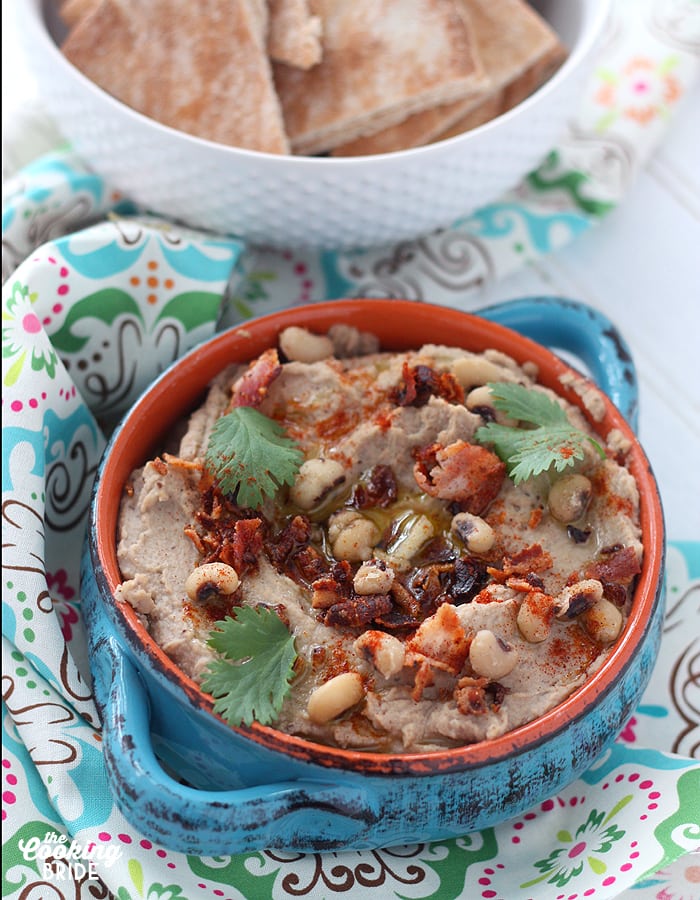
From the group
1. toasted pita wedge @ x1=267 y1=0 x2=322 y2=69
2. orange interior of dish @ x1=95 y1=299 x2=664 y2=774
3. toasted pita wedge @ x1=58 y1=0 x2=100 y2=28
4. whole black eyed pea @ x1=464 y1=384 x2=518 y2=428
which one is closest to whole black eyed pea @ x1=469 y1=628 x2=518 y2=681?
orange interior of dish @ x1=95 y1=299 x2=664 y2=774

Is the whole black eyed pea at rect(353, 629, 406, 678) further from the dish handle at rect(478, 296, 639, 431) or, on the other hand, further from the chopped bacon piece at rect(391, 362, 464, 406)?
the dish handle at rect(478, 296, 639, 431)

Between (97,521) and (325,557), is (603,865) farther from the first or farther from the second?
(97,521)

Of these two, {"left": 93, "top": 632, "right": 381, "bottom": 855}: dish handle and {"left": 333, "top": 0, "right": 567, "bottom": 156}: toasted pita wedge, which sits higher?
{"left": 333, "top": 0, "right": 567, "bottom": 156}: toasted pita wedge

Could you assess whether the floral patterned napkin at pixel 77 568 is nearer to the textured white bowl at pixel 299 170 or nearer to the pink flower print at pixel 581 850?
the pink flower print at pixel 581 850

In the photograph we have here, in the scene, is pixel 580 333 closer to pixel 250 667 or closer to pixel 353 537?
pixel 353 537

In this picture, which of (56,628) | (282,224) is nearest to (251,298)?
(282,224)

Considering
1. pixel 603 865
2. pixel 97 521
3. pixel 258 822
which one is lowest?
pixel 603 865

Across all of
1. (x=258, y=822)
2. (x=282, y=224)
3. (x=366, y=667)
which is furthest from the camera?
(x=282, y=224)

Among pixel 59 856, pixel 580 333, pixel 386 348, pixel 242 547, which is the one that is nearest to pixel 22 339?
pixel 242 547
